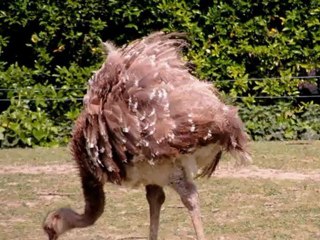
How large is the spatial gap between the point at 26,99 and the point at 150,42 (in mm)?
5351

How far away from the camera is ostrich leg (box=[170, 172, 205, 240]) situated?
609 cm

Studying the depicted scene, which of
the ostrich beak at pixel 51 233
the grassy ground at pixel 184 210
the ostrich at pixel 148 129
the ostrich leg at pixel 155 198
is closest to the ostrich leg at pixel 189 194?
the ostrich at pixel 148 129

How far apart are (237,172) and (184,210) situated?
158 cm

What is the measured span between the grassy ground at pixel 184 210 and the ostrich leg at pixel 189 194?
2.34 ft

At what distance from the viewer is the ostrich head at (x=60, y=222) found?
6297 millimetres

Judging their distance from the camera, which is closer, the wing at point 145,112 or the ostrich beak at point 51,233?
the wing at point 145,112

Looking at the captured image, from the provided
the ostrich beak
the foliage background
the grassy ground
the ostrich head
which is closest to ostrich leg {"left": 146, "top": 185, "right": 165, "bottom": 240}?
the grassy ground

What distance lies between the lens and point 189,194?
241 inches

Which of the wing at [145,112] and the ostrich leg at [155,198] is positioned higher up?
the wing at [145,112]

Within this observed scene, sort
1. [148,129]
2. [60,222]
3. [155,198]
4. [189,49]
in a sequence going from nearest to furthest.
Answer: [148,129] < [60,222] < [155,198] < [189,49]

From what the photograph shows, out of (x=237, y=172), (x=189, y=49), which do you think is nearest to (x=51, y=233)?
(x=237, y=172)

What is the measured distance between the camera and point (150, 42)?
20.8 ft

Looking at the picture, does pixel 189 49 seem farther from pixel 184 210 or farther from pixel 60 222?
pixel 60 222

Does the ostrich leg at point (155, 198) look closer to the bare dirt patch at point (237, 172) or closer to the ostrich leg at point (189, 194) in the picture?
the ostrich leg at point (189, 194)
